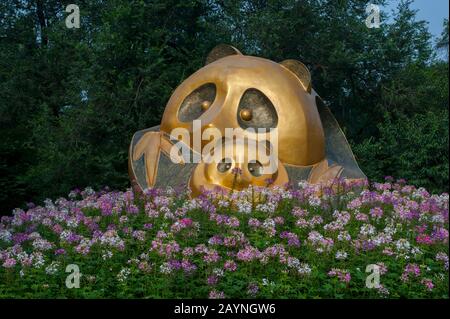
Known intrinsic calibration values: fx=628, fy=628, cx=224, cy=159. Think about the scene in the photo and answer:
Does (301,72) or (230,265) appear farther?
(301,72)

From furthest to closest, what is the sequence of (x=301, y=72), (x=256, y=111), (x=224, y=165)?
(x=301, y=72) → (x=256, y=111) → (x=224, y=165)

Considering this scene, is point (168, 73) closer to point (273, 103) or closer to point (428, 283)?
Result: point (273, 103)

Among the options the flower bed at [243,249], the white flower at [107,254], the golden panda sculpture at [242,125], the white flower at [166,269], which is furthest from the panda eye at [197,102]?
the white flower at [166,269]

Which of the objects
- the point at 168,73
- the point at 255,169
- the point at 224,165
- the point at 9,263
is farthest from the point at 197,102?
the point at 168,73

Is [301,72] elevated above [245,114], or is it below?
above

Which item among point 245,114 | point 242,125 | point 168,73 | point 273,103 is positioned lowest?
point 242,125

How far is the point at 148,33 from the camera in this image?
51.7 feet

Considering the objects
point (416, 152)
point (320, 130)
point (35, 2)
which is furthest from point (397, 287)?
point (35, 2)

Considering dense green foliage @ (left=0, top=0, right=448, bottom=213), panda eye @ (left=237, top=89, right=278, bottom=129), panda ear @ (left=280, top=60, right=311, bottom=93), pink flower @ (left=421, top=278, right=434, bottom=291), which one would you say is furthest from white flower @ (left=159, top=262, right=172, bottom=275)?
dense green foliage @ (left=0, top=0, right=448, bottom=213)

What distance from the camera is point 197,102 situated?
32.0ft

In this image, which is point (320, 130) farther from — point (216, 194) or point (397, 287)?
point (397, 287)

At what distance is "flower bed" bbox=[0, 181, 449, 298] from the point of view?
19.0 feet

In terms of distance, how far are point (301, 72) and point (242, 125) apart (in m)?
1.36
